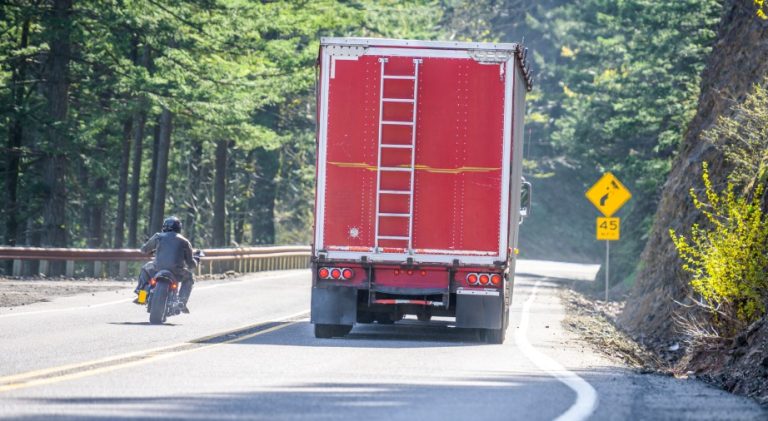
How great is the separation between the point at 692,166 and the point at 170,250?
11.4m

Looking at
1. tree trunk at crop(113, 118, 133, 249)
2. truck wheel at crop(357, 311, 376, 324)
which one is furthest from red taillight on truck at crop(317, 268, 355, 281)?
tree trunk at crop(113, 118, 133, 249)

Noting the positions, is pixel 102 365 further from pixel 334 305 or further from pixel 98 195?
pixel 98 195

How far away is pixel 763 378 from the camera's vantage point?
13.3m

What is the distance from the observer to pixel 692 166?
2648 cm

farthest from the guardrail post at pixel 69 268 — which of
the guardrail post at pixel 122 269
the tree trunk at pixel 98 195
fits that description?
the tree trunk at pixel 98 195

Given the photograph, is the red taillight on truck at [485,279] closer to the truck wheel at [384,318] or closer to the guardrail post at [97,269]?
the truck wheel at [384,318]

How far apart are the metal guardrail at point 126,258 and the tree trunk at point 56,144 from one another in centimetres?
141

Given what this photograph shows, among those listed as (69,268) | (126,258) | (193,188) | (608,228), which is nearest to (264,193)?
(193,188)

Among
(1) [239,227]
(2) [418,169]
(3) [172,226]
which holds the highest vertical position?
(2) [418,169]

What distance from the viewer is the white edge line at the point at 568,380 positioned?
10180 millimetres

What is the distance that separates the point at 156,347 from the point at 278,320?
6544 mm

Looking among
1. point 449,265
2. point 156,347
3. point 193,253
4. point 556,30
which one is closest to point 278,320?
point 193,253

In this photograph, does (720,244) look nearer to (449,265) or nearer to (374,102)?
(449,265)

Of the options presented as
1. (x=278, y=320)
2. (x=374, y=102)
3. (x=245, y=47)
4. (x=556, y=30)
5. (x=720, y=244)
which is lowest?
(x=278, y=320)
